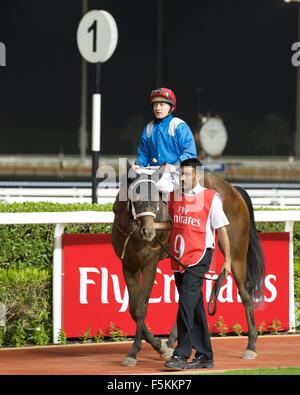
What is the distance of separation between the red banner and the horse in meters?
0.34

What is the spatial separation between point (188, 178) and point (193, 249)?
45cm

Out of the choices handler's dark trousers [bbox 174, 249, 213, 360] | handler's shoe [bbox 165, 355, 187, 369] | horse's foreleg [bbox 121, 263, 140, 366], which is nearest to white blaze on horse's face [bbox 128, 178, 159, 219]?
handler's dark trousers [bbox 174, 249, 213, 360]

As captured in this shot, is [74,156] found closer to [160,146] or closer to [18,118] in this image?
[18,118]

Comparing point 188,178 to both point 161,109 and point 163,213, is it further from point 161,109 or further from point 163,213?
point 161,109

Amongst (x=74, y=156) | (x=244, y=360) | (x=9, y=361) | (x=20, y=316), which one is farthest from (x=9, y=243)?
(x=74, y=156)

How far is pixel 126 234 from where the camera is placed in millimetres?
7125

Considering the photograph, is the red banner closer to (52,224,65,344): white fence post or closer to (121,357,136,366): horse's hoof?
(52,224,65,344): white fence post

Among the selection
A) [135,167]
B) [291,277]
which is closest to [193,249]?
[135,167]

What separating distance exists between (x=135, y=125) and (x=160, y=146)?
33.6 metres

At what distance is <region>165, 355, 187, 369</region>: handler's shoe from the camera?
652cm

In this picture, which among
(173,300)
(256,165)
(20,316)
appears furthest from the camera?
(256,165)

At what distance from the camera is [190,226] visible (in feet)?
21.9

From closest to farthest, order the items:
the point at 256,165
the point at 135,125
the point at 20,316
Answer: the point at 20,316 → the point at 256,165 → the point at 135,125

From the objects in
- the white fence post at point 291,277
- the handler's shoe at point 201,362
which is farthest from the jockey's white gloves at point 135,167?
the white fence post at point 291,277
